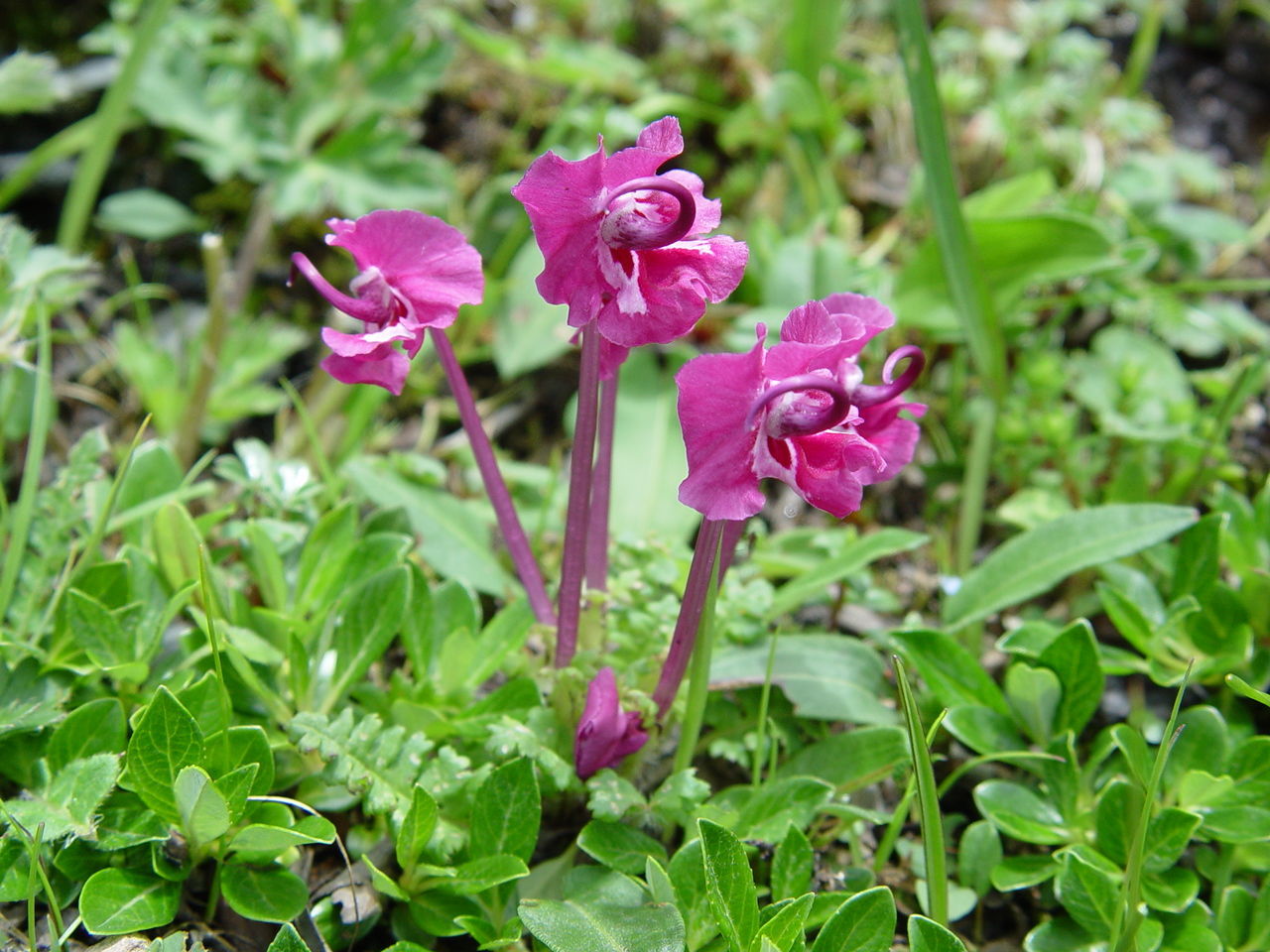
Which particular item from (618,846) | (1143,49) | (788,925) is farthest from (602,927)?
(1143,49)

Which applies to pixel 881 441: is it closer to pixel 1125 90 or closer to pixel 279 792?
pixel 279 792

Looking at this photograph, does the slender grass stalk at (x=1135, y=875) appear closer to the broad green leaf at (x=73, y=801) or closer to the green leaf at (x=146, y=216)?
the broad green leaf at (x=73, y=801)

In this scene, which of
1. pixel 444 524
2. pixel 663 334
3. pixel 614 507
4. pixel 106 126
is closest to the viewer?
pixel 663 334

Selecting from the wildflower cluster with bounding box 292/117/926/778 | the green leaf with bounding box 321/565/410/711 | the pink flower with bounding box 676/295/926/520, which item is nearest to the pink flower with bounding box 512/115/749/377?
the wildflower cluster with bounding box 292/117/926/778

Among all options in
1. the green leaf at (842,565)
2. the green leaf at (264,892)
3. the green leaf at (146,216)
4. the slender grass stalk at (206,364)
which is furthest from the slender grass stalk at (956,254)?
the green leaf at (146,216)

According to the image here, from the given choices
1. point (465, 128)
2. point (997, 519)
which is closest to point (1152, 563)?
point (997, 519)

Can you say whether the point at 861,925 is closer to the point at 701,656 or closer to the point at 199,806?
the point at 701,656

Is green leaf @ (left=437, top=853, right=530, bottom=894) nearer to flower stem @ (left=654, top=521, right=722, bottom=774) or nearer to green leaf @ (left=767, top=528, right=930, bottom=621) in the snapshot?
flower stem @ (left=654, top=521, right=722, bottom=774)
